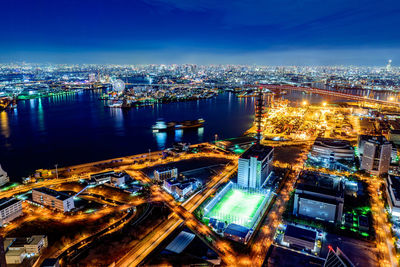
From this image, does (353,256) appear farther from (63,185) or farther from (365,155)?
(63,185)

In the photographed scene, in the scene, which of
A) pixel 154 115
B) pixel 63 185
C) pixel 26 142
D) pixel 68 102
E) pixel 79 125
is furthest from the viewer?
pixel 68 102

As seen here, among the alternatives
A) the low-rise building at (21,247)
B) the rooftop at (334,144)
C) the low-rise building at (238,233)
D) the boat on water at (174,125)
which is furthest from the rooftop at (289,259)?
the boat on water at (174,125)

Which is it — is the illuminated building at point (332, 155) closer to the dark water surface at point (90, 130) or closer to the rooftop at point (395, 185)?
the rooftop at point (395, 185)

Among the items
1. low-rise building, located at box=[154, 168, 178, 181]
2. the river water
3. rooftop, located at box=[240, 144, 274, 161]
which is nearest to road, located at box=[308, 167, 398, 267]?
rooftop, located at box=[240, 144, 274, 161]

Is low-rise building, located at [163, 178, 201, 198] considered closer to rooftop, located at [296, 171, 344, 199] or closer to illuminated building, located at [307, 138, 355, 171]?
rooftop, located at [296, 171, 344, 199]

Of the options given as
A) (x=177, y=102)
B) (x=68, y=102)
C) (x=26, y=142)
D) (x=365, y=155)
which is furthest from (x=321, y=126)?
(x=68, y=102)
